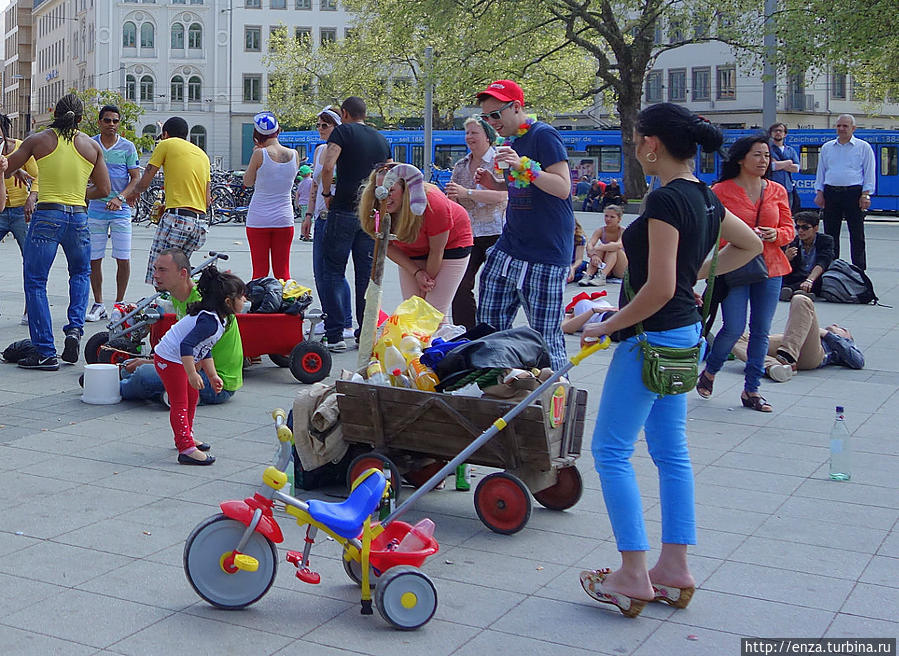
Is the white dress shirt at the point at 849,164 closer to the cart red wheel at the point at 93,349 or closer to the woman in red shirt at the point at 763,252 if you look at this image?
the woman in red shirt at the point at 763,252

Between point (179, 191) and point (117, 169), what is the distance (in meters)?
1.90

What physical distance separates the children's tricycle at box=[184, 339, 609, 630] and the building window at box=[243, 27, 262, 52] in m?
77.3

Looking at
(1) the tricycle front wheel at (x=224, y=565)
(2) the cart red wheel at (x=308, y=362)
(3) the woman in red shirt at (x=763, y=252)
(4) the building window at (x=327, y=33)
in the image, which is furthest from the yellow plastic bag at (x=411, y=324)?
(4) the building window at (x=327, y=33)

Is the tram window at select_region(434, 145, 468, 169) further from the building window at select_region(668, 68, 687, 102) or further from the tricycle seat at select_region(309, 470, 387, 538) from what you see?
the tricycle seat at select_region(309, 470, 387, 538)

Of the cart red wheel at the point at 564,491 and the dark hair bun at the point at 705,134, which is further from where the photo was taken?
the cart red wheel at the point at 564,491

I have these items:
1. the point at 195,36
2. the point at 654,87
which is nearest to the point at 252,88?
the point at 195,36

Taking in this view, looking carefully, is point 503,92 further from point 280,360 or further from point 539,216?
point 280,360

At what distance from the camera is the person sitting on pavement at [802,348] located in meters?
8.96

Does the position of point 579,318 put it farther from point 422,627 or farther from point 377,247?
point 377,247

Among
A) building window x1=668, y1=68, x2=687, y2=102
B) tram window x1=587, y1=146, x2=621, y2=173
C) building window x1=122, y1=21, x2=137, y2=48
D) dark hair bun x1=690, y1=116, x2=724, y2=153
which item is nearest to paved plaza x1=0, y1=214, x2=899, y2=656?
dark hair bun x1=690, y1=116, x2=724, y2=153

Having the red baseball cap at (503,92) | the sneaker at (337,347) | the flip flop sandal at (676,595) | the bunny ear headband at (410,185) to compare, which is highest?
the red baseball cap at (503,92)

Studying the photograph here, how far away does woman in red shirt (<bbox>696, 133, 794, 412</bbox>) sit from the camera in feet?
25.4

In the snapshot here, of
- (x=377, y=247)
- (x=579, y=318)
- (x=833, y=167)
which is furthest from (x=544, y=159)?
(x=833, y=167)

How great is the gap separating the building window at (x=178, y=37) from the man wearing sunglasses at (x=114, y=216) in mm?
70559
